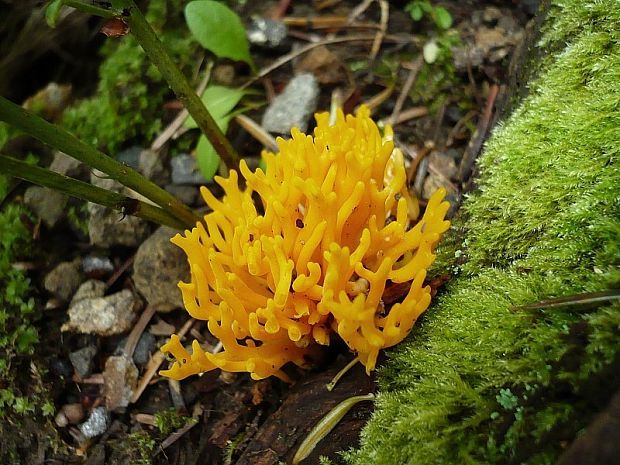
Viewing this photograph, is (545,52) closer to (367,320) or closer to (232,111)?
Answer: (367,320)

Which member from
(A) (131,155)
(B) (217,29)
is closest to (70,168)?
(A) (131,155)

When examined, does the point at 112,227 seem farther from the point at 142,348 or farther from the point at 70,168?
the point at 142,348

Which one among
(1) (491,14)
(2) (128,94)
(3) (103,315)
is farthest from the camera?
(1) (491,14)

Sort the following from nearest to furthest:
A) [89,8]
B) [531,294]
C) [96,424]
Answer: [531,294]
[89,8]
[96,424]

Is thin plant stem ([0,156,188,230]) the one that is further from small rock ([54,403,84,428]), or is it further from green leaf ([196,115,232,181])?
small rock ([54,403,84,428])

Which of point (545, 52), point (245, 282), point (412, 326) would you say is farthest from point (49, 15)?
point (545, 52)

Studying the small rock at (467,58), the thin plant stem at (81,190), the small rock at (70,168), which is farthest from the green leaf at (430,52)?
the small rock at (70,168)

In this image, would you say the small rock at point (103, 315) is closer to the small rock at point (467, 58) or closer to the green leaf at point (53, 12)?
the green leaf at point (53, 12)
